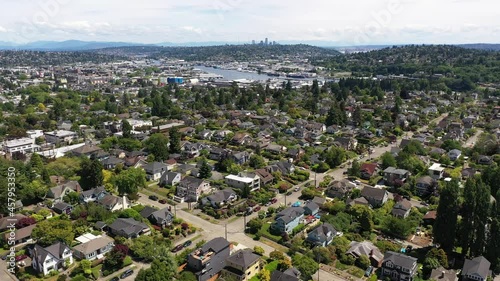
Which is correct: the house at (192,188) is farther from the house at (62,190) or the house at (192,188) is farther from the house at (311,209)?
the house at (311,209)

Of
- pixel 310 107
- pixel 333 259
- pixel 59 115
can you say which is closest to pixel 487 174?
pixel 333 259

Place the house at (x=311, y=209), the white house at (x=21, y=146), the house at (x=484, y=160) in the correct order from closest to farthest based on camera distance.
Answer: the house at (x=311, y=209)
the house at (x=484, y=160)
the white house at (x=21, y=146)

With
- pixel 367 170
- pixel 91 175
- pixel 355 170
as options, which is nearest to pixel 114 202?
pixel 91 175

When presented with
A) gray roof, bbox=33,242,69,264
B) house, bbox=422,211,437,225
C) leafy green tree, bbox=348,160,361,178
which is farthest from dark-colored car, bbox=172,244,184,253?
leafy green tree, bbox=348,160,361,178

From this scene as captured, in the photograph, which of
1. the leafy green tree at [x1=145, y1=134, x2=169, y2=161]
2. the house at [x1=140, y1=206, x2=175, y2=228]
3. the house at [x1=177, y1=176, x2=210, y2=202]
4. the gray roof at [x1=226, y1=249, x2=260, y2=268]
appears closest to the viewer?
the gray roof at [x1=226, y1=249, x2=260, y2=268]

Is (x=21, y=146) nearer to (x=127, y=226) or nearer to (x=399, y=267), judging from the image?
(x=127, y=226)

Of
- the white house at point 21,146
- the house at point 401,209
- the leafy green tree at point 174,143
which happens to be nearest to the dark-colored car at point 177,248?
the house at point 401,209

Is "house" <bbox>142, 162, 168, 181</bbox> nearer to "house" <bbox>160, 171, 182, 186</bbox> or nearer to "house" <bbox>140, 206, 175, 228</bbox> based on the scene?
"house" <bbox>160, 171, 182, 186</bbox>
